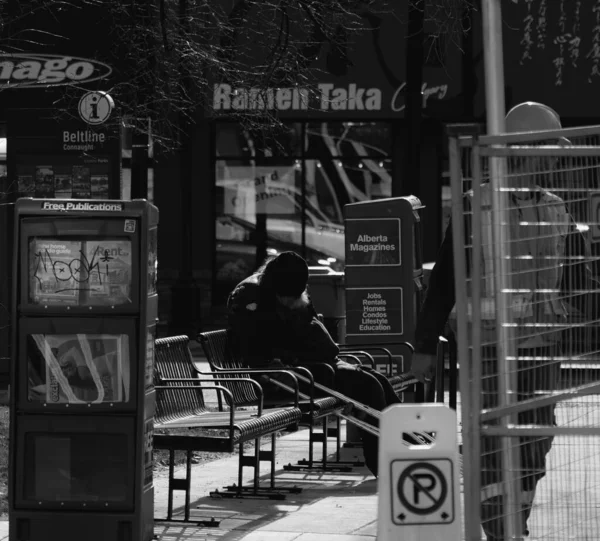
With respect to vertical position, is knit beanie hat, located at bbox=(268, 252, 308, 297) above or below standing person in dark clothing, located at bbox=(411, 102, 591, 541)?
Answer: above

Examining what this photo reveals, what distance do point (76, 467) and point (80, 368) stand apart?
0.46 meters

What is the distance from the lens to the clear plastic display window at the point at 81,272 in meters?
5.73

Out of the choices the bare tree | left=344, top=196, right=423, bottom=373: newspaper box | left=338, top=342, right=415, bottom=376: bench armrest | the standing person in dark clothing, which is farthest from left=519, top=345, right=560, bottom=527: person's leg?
the bare tree

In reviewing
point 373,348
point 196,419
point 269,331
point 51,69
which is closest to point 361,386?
point 269,331

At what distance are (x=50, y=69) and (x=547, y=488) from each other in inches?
387

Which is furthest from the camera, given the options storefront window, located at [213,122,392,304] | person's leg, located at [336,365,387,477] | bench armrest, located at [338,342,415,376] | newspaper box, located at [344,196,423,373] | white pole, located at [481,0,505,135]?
storefront window, located at [213,122,392,304]

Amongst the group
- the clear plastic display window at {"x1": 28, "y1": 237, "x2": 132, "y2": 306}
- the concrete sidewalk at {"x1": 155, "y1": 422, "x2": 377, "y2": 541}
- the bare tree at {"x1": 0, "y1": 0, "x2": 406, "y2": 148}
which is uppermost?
the bare tree at {"x1": 0, "y1": 0, "x2": 406, "y2": 148}

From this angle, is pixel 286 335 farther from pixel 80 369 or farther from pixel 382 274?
pixel 80 369

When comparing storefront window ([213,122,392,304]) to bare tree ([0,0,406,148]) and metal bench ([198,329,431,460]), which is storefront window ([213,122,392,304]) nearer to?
bare tree ([0,0,406,148])

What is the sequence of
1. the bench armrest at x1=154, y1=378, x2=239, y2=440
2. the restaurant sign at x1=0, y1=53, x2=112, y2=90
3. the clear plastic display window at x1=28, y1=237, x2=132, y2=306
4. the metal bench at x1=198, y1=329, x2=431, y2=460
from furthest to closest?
the restaurant sign at x1=0, y1=53, x2=112, y2=90
the metal bench at x1=198, y1=329, x2=431, y2=460
the bench armrest at x1=154, y1=378, x2=239, y2=440
the clear plastic display window at x1=28, y1=237, x2=132, y2=306

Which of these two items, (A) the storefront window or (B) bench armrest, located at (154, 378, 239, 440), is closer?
(B) bench armrest, located at (154, 378, 239, 440)

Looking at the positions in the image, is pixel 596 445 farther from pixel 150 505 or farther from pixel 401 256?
pixel 401 256

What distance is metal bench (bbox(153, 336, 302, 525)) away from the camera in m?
6.45

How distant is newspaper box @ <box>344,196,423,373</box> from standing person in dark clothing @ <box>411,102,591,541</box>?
5528 millimetres
